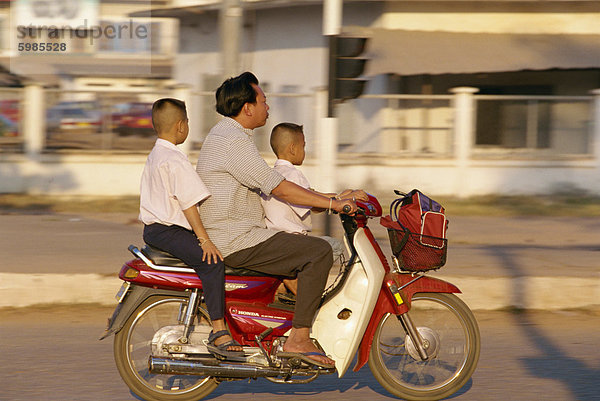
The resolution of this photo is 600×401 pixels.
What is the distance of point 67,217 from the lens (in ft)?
42.2

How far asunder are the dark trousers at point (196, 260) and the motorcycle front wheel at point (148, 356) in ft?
0.58

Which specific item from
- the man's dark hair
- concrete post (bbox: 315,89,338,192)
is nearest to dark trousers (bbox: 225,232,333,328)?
the man's dark hair

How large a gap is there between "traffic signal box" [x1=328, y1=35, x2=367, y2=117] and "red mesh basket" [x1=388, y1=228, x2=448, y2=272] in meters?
2.81

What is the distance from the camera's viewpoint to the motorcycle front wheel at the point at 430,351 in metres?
4.91

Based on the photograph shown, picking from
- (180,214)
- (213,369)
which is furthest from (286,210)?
(213,369)

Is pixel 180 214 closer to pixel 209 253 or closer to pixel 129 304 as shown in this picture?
pixel 209 253

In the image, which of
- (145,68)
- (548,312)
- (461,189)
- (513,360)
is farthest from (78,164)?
(145,68)

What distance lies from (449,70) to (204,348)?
43.1 feet

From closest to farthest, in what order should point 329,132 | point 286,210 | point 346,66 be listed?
point 286,210
point 346,66
point 329,132

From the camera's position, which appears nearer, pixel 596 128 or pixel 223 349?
pixel 223 349

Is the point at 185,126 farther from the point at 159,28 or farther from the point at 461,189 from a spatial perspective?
the point at 159,28

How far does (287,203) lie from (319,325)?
2.24 feet

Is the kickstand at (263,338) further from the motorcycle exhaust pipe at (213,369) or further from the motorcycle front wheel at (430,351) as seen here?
the motorcycle front wheel at (430,351)

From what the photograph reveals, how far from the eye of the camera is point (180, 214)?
4648 mm
